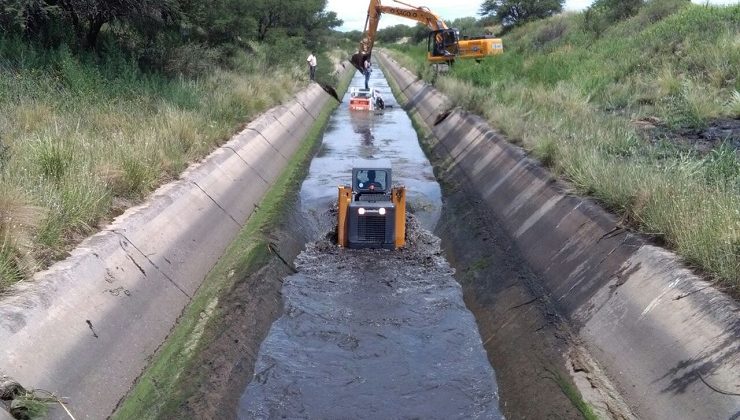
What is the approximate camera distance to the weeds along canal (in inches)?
272

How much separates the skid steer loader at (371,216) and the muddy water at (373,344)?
0.20m

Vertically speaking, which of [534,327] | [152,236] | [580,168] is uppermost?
[580,168]

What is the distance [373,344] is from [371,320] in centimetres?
68

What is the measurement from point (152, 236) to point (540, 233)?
548 cm

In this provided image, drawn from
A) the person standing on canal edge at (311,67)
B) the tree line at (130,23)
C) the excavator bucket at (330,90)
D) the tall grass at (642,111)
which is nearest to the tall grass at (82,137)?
the tree line at (130,23)

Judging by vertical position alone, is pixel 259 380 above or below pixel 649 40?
below

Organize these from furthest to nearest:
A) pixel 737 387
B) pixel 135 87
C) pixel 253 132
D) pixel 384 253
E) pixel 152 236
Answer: pixel 253 132 → pixel 135 87 → pixel 384 253 → pixel 152 236 → pixel 737 387

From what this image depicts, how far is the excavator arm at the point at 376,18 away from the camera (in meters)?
33.3

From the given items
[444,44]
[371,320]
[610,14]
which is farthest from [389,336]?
[610,14]

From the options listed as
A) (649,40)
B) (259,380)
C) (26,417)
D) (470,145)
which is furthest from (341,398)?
(649,40)

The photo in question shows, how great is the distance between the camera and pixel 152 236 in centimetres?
857

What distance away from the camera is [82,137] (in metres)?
9.92

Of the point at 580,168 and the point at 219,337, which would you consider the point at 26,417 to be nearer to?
the point at 219,337

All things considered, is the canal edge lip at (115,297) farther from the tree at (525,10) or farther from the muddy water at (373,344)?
the tree at (525,10)
